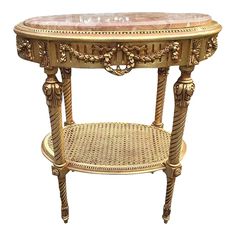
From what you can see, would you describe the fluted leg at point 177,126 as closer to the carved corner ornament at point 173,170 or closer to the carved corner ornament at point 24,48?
the carved corner ornament at point 173,170

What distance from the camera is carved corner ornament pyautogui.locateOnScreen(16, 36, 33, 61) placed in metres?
1.37

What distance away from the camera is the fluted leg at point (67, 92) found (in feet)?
6.74

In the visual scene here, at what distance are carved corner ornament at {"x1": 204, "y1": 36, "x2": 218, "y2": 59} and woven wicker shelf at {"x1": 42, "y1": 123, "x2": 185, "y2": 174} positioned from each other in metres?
0.67

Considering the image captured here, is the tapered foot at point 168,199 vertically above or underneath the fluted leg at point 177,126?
underneath

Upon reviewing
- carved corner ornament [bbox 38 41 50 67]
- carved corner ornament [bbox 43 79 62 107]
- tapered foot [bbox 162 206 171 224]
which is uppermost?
carved corner ornament [bbox 38 41 50 67]

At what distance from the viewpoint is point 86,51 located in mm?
1301

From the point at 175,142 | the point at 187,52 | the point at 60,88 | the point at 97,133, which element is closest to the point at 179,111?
the point at 175,142

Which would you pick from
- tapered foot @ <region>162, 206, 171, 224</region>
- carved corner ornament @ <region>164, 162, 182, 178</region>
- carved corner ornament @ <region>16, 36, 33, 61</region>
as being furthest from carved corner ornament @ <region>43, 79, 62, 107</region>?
tapered foot @ <region>162, 206, 171, 224</region>

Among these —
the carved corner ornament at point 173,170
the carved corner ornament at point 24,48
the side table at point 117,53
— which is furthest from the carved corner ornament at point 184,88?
the carved corner ornament at point 24,48

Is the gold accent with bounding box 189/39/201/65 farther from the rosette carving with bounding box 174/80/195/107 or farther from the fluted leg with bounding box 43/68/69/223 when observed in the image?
the fluted leg with bounding box 43/68/69/223

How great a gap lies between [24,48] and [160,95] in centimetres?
101

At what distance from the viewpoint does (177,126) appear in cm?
157

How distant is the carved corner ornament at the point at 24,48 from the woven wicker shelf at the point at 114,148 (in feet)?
2.19

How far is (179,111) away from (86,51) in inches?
22.0
